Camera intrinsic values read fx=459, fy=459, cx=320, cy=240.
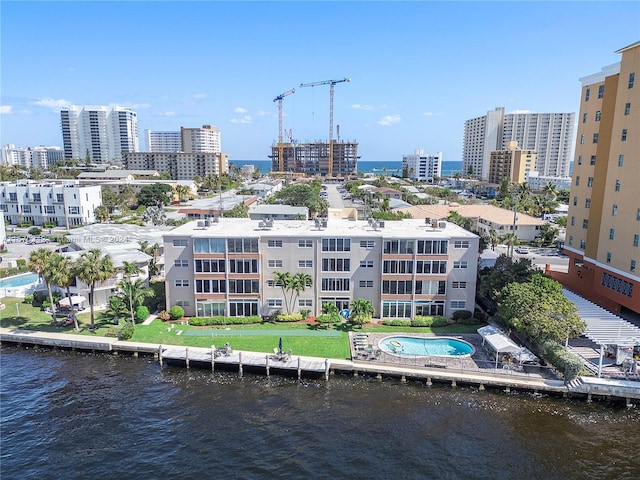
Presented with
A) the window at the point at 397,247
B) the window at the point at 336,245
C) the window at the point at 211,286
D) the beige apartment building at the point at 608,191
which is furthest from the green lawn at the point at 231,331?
the beige apartment building at the point at 608,191

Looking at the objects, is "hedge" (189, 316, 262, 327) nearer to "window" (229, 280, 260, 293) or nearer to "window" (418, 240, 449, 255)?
"window" (229, 280, 260, 293)

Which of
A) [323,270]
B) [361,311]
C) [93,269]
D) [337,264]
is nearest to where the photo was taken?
[93,269]

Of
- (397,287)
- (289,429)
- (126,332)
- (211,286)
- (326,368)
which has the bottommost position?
(289,429)

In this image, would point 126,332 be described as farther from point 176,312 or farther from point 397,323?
point 397,323

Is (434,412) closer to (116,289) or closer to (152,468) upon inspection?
(152,468)

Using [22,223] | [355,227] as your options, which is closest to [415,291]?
[355,227]

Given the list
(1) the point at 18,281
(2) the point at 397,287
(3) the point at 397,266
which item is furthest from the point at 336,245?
(1) the point at 18,281
